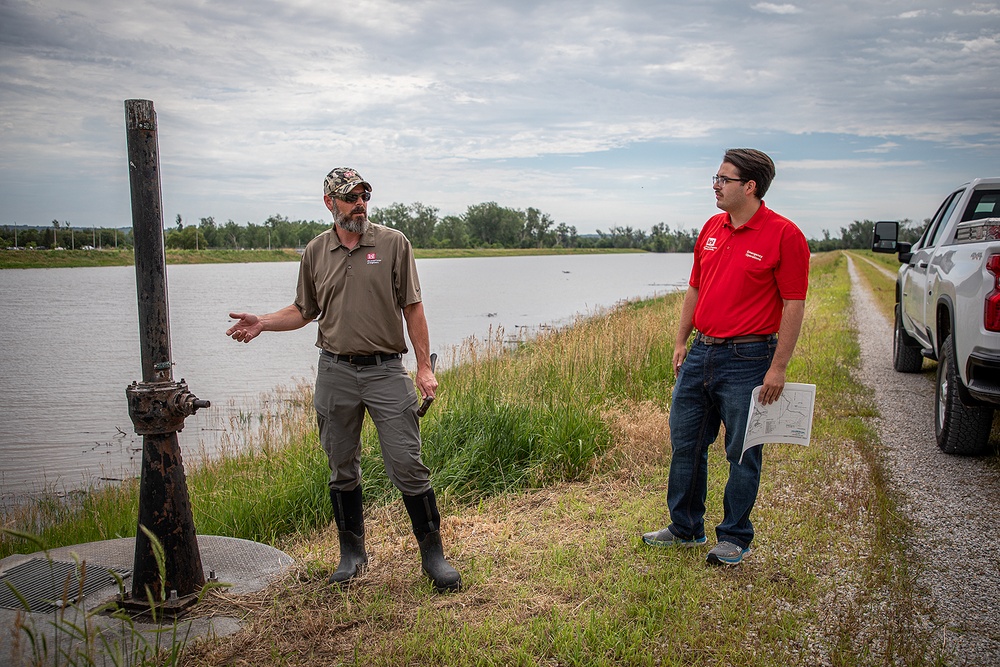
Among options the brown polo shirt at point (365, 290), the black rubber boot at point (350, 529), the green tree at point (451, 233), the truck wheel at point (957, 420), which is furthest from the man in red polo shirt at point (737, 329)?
the green tree at point (451, 233)

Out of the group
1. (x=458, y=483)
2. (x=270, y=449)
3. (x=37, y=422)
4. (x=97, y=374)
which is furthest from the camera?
(x=97, y=374)

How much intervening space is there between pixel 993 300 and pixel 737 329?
2.73m

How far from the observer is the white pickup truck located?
5.55m

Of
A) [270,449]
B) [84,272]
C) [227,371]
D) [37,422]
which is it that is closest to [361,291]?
[270,449]

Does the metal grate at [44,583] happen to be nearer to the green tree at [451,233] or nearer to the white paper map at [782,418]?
the white paper map at [782,418]

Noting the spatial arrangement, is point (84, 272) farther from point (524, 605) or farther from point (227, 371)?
point (524, 605)

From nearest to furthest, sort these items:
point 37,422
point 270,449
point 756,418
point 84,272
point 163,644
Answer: point 163,644 → point 756,418 → point 270,449 → point 37,422 → point 84,272

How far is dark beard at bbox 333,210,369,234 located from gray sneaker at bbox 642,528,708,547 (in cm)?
252

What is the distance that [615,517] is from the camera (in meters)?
5.19

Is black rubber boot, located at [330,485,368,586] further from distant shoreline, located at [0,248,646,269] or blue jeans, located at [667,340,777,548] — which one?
distant shoreline, located at [0,248,646,269]

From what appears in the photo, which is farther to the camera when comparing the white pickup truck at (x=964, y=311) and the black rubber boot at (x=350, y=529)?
the white pickup truck at (x=964, y=311)

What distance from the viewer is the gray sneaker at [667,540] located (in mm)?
4516

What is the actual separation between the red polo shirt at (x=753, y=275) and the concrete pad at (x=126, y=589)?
2.87 m

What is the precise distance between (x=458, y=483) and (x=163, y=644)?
9.57ft
